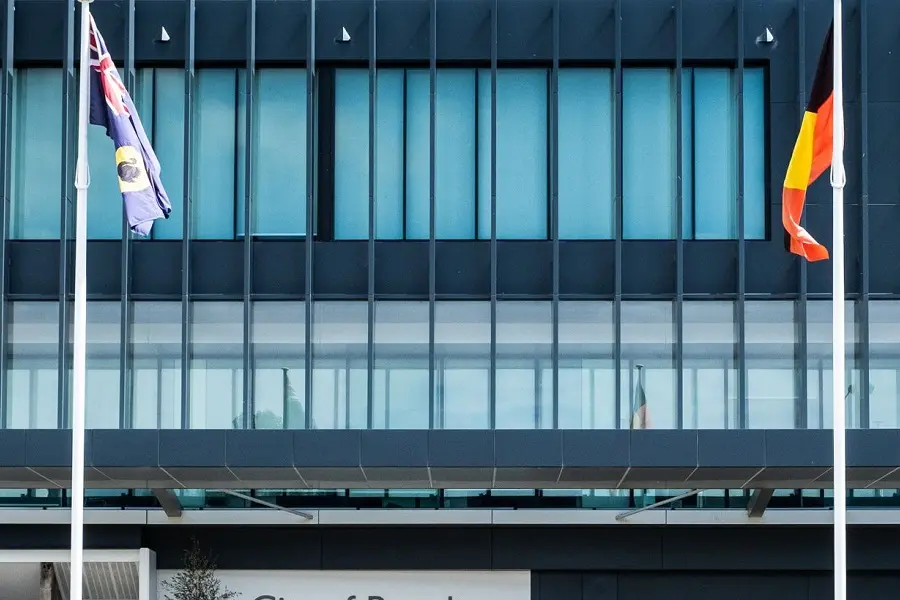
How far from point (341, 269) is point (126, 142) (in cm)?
775

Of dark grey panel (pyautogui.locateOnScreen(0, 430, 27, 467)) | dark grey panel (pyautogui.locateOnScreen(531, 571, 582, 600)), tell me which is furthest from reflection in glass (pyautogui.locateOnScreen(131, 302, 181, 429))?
dark grey panel (pyautogui.locateOnScreen(531, 571, 582, 600))

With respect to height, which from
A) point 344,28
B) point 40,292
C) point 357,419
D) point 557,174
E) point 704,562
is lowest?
point 704,562

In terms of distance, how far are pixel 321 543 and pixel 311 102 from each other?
8.09 meters

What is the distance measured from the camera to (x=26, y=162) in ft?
91.9

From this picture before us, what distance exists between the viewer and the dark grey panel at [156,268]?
27.4 m

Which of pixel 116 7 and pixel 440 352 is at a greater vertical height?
pixel 116 7

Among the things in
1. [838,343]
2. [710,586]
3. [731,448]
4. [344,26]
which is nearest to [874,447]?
[731,448]

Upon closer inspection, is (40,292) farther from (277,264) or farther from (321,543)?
(321,543)

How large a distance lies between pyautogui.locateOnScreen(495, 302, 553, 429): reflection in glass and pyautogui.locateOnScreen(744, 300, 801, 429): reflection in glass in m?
3.48

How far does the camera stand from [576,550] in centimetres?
2852

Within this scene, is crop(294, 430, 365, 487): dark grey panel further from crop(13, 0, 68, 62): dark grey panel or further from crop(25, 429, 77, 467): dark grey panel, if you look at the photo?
crop(13, 0, 68, 62): dark grey panel

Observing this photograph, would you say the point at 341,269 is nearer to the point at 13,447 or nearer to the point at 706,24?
the point at 13,447

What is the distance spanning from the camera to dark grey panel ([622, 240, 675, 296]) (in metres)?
27.3

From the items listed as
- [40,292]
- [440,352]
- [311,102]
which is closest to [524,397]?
[440,352]
